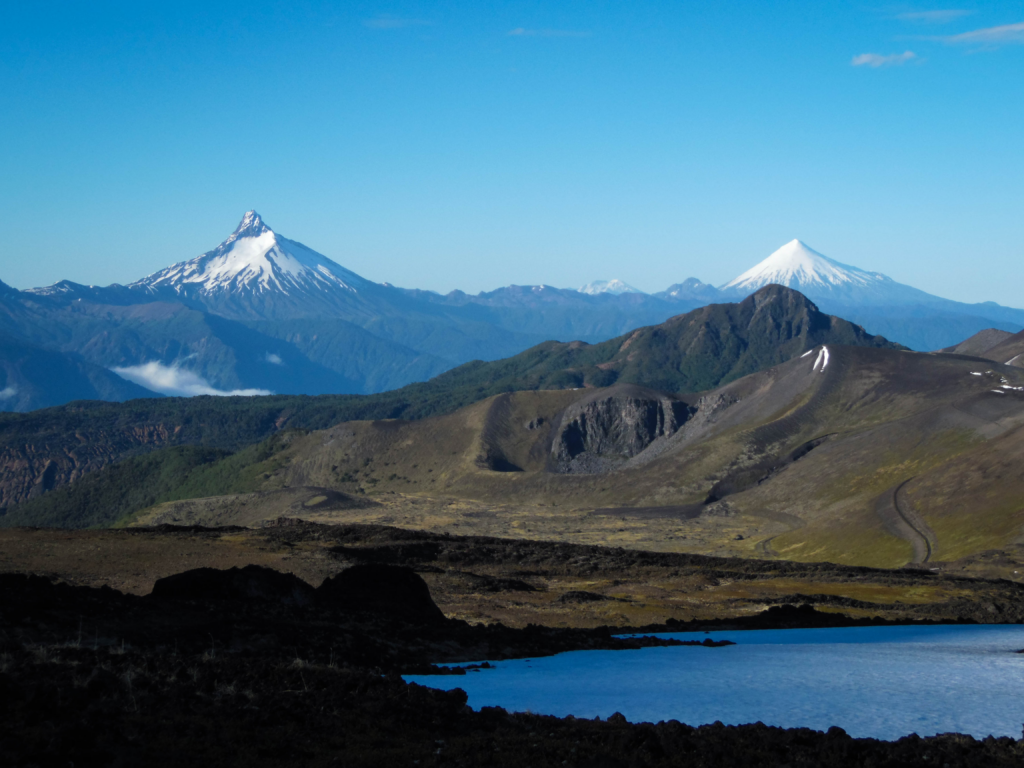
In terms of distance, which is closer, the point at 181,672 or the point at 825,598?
the point at 181,672

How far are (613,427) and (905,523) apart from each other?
9632cm

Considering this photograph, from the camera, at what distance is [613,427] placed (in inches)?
7382

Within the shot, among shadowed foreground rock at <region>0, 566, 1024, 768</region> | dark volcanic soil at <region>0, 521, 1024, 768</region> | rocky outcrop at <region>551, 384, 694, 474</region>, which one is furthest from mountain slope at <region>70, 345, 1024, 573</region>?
shadowed foreground rock at <region>0, 566, 1024, 768</region>

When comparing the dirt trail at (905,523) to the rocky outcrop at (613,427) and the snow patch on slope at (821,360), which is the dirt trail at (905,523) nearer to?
the snow patch on slope at (821,360)

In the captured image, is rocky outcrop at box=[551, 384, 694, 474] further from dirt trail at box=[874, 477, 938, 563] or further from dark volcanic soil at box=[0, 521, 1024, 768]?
dark volcanic soil at box=[0, 521, 1024, 768]

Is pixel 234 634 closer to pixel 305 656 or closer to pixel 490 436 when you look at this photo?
pixel 305 656

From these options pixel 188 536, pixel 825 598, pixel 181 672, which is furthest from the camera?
pixel 188 536

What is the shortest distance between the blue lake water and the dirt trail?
55014mm

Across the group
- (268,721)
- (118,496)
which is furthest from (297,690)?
(118,496)

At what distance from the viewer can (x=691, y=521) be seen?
414 feet

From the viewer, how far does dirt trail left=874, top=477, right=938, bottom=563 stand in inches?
3346

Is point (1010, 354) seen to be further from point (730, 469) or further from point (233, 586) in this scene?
point (233, 586)

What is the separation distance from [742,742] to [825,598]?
139 ft

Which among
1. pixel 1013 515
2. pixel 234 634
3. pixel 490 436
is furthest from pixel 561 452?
pixel 234 634
